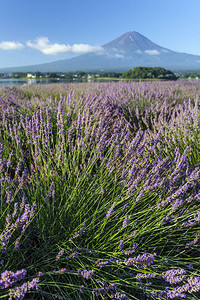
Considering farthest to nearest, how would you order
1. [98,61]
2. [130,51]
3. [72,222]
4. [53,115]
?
[130,51] < [98,61] < [53,115] < [72,222]

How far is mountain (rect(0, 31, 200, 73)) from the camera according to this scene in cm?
13550

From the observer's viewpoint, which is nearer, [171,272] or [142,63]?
[171,272]

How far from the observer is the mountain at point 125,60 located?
445ft

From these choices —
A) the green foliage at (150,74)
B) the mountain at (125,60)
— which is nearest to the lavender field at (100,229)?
the green foliage at (150,74)

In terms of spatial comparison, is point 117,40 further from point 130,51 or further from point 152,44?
point 152,44

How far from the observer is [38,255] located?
4.06 feet

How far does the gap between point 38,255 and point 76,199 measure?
0.42 metres

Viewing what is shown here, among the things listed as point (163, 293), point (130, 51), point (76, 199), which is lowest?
point (163, 293)

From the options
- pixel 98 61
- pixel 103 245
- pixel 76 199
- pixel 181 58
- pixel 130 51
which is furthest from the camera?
pixel 181 58


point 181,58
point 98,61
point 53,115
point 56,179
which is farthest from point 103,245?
point 181,58

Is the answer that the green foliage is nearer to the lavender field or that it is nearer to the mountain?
the lavender field

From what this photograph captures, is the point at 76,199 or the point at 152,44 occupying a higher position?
the point at 152,44

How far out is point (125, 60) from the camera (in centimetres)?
16250

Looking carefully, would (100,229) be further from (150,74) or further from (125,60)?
(125,60)
